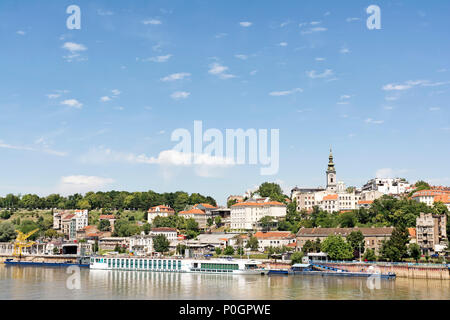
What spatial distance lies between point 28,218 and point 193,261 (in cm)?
7266

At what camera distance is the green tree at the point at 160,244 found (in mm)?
70875

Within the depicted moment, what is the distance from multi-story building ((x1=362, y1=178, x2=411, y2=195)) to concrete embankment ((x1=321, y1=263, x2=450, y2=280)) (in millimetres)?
51982

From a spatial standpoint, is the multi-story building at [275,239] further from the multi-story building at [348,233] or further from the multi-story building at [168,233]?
the multi-story building at [168,233]

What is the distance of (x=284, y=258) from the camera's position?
6228 cm

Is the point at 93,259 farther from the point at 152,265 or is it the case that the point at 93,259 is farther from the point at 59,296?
the point at 59,296

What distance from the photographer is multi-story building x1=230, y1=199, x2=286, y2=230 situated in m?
85.5

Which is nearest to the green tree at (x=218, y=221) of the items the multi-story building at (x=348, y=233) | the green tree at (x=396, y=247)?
the multi-story building at (x=348, y=233)

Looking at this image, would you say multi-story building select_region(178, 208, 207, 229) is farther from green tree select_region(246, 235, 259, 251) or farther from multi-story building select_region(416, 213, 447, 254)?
multi-story building select_region(416, 213, 447, 254)

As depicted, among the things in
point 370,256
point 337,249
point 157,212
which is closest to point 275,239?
point 337,249

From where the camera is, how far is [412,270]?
49.0 metres

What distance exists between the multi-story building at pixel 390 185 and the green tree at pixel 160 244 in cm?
5042

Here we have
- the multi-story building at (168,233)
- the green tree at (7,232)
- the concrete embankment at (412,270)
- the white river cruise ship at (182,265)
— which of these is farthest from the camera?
the green tree at (7,232)

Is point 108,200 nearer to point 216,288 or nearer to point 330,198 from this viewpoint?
point 330,198

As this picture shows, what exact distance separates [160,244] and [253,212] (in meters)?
21.0
